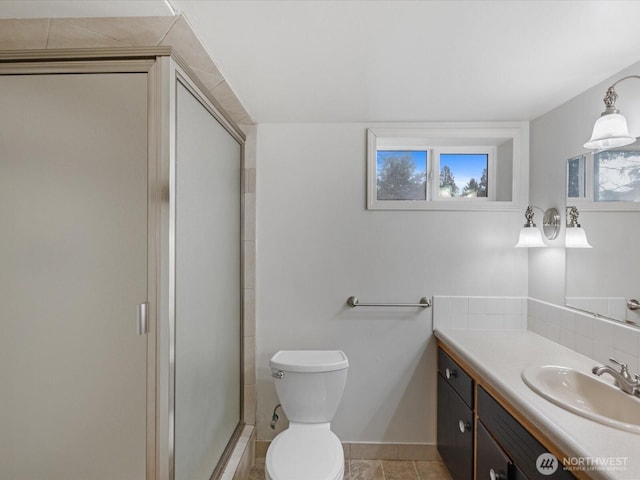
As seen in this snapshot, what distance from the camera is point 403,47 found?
1358mm

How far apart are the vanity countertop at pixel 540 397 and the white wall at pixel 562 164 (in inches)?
13.9

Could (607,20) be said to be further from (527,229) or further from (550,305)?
(550,305)

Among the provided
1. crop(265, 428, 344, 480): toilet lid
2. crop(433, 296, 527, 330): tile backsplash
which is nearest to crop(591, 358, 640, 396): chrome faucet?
crop(433, 296, 527, 330): tile backsplash

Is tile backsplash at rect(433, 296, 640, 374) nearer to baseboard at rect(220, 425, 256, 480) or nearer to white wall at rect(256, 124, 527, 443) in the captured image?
white wall at rect(256, 124, 527, 443)

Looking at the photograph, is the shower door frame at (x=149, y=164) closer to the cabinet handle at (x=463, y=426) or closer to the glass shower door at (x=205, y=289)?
the glass shower door at (x=205, y=289)

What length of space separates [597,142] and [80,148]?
215 centimetres

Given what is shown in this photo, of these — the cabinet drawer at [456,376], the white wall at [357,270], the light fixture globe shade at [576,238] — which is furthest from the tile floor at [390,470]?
the light fixture globe shade at [576,238]

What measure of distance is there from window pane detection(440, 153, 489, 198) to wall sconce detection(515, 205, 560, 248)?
413 mm

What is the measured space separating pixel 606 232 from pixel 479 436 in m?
1.13

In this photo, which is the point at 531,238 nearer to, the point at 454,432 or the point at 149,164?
the point at 454,432

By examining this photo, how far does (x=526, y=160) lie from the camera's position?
2.19 meters

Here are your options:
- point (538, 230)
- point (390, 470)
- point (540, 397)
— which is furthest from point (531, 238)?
point (390, 470)

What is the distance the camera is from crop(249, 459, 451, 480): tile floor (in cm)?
203

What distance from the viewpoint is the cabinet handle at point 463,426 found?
1.66m
